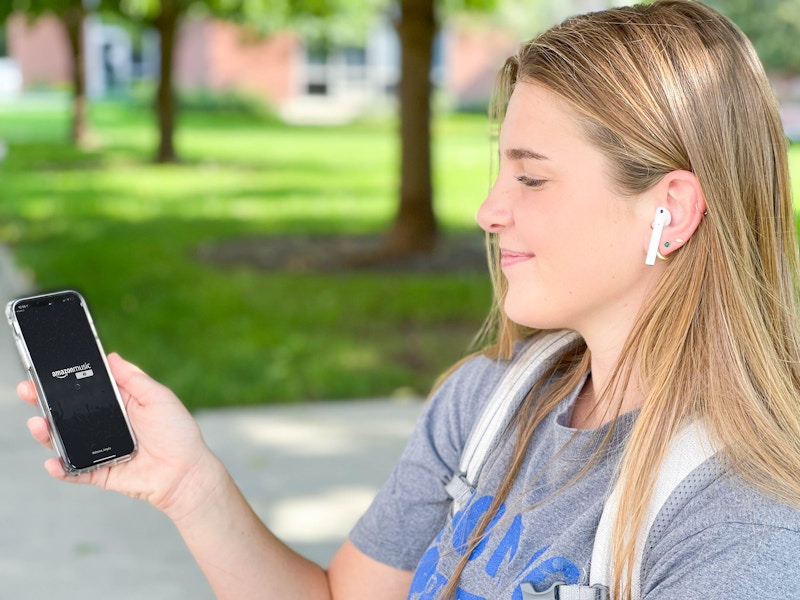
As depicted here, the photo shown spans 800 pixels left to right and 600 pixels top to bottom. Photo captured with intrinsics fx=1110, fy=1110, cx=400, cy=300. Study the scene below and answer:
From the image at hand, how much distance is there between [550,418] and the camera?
186 cm

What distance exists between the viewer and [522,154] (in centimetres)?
178

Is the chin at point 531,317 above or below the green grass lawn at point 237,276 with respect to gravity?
above

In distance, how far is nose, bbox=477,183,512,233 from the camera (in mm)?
1813

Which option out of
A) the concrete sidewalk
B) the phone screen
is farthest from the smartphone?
the concrete sidewalk

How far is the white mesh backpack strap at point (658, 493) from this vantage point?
1.50 meters

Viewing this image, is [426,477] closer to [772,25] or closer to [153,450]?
[153,450]

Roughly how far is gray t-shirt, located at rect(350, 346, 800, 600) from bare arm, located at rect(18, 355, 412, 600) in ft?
0.59

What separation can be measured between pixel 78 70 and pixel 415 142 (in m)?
11.9

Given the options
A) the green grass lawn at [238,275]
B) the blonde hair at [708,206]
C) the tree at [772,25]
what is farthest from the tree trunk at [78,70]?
the tree at [772,25]

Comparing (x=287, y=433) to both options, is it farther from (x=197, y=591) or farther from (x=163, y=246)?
(x=163, y=246)

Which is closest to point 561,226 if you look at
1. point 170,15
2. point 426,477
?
point 426,477

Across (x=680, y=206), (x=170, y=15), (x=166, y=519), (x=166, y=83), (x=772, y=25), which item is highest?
(x=772, y=25)

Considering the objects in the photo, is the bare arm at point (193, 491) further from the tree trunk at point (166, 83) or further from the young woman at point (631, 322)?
the tree trunk at point (166, 83)

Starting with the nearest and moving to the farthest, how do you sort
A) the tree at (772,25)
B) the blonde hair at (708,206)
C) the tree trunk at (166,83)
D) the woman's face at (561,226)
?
the blonde hair at (708,206) < the woman's face at (561,226) < the tree trunk at (166,83) < the tree at (772,25)
